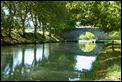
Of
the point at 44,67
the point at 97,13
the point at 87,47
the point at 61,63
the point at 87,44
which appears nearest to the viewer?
the point at 44,67

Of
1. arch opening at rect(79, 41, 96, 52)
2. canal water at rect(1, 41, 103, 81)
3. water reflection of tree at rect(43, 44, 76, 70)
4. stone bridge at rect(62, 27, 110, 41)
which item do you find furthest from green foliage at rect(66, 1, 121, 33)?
stone bridge at rect(62, 27, 110, 41)

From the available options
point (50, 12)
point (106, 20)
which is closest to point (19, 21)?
point (50, 12)

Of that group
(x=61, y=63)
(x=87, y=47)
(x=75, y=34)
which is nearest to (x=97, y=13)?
(x=61, y=63)

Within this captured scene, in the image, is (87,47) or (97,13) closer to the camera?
(97,13)

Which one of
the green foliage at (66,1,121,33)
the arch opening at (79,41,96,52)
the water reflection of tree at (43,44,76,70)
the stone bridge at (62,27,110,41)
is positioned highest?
the green foliage at (66,1,121,33)

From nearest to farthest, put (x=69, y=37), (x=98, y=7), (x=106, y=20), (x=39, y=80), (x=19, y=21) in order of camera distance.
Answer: (x=39, y=80) → (x=98, y=7) → (x=106, y=20) → (x=19, y=21) → (x=69, y=37)

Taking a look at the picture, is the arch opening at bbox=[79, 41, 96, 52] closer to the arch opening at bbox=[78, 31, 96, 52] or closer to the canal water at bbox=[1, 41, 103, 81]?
the arch opening at bbox=[78, 31, 96, 52]

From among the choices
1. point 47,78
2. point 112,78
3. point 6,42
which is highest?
point 112,78

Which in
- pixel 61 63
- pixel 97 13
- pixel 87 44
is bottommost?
pixel 87 44

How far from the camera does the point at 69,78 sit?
1752 centimetres

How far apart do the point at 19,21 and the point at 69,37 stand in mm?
39607

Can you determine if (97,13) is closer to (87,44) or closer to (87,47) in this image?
(87,47)

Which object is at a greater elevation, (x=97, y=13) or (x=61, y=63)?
(x=97, y=13)

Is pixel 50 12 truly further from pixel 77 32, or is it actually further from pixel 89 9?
pixel 77 32
